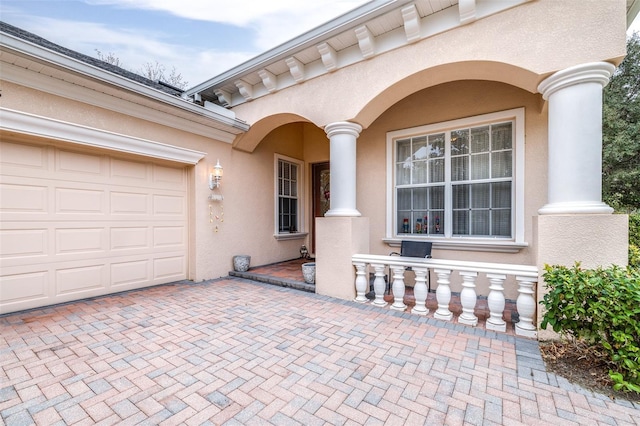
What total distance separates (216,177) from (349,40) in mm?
3351

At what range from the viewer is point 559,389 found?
209 cm

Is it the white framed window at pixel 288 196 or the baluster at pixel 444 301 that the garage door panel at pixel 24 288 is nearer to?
the white framed window at pixel 288 196

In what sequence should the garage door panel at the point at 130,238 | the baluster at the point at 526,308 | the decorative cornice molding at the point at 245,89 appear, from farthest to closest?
the decorative cornice molding at the point at 245,89 → the garage door panel at the point at 130,238 → the baluster at the point at 526,308

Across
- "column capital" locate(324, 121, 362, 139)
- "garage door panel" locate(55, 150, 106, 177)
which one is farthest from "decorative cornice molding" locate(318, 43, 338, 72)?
"garage door panel" locate(55, 150, 106, 177)

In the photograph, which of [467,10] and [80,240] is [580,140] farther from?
[80,240]

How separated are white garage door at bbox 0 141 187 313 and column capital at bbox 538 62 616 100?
5.77m

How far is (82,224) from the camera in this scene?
4152 millimetres

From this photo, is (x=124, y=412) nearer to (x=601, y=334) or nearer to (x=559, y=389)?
(x=559, y=389)

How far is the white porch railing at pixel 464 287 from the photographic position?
3016 mm


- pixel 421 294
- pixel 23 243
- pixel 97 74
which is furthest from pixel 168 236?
pixel 421 294

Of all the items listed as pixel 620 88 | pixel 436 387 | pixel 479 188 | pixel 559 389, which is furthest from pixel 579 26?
pixel 620 88

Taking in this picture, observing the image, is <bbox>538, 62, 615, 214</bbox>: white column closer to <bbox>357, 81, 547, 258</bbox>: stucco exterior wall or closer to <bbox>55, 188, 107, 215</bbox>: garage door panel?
<bbox>357, 81, 547, 258</bbox>: stucco exterior wall

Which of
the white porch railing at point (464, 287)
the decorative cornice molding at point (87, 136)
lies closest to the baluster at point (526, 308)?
the white porch railing at point (464, 287)

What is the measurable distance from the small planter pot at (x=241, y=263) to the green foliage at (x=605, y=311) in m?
4.91
